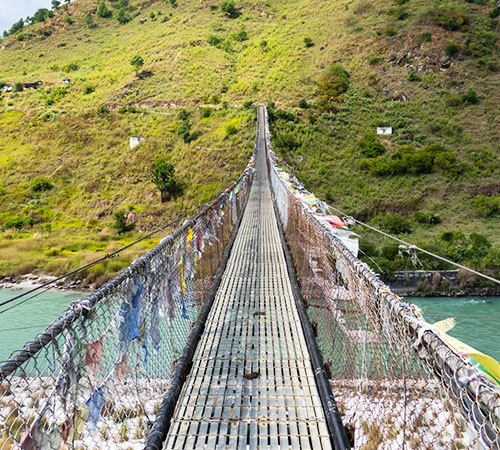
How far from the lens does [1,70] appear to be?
2211 inches

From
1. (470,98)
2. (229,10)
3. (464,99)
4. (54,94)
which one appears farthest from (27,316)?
(229,10)

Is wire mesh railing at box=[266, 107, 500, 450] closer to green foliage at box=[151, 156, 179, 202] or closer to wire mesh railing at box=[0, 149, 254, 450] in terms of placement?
wire mesh railing at box=[0, 149, 254, 450]

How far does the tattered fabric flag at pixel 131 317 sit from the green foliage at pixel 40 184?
1172 inches

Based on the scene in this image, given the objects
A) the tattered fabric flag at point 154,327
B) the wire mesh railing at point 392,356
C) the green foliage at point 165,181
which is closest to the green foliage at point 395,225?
the green foliage at point 165,181

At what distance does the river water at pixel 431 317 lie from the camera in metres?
10.1

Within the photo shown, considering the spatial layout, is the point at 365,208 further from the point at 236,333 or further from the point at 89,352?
the point at 89,352

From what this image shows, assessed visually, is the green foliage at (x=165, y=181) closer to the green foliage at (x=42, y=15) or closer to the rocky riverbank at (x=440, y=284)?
the rocky riverbank at (x=440, y=284)

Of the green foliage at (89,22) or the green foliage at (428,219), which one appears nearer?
the green foliage at (428,219)

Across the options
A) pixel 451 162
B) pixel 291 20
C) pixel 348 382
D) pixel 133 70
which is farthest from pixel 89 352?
pixel 291 20

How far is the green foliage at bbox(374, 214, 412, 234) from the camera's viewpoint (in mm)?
17922

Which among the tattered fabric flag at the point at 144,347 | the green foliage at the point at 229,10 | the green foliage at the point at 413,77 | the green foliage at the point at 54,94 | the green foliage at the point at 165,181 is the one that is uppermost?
the green foliage at the point at 229,10

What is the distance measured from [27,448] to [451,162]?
26.5 meters

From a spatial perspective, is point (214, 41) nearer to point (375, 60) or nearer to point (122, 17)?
point (375, 60)

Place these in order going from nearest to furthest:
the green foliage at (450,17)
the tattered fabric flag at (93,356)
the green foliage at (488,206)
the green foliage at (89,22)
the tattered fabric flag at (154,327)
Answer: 1. the tattered fabric flag at (93,356)
2. the tattered fabric flag at (154,327)
3. the green foliage at (488,206)
4. the green foliage at (450,17)
5. the green foliage at (89,22)
